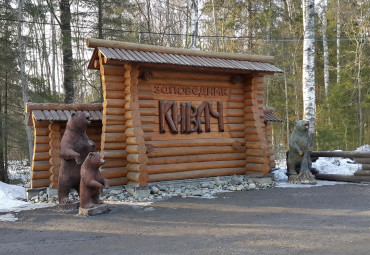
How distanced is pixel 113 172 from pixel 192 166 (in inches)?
82.2

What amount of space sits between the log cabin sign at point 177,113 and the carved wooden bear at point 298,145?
1.01 meters

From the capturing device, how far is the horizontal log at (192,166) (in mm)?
8500

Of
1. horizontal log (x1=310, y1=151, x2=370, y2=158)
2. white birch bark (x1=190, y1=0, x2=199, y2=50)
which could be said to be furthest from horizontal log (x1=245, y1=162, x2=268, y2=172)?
white birch bark (x1=190, y1=0, x2=199, y2=50)

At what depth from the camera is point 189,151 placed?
29.6 ft

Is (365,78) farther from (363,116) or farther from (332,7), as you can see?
(332,7)

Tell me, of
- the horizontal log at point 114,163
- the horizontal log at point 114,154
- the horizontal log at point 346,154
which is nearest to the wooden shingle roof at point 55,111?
the horizontal log at point 114,154

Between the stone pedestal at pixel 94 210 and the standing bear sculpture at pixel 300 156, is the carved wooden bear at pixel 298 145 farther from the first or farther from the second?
the stone pedestal at pixel 94 210

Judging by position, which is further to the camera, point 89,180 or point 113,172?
point 113,172

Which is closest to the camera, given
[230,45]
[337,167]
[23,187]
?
[23,187]

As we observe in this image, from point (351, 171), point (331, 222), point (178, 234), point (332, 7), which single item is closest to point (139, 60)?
point (178, 234)

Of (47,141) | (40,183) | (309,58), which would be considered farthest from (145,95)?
(309,58)

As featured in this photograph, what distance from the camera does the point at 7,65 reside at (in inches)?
518

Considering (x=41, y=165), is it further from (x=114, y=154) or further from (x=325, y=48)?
(x=325, y=48)

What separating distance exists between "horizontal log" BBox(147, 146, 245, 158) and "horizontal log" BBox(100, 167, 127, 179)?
0.73m
